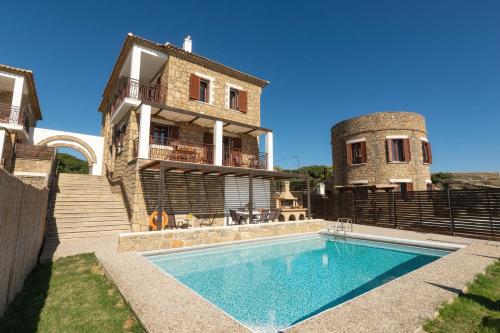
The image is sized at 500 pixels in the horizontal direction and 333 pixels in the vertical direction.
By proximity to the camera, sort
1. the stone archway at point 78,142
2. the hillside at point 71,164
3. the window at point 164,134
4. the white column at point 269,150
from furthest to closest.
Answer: the hillside at point 71,164 < the stone archway at point 78,142 < the white column at point 269,150 < the window at point 164,134

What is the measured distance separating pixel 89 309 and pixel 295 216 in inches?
482

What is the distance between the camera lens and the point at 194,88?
14016mm

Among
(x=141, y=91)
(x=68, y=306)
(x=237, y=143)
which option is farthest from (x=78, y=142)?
(x=68, y=306)

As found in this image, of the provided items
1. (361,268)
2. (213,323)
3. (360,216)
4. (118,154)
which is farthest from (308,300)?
(118,154)

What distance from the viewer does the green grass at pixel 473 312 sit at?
308 centimetres

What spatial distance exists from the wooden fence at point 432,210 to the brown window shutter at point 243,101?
8.10 meters

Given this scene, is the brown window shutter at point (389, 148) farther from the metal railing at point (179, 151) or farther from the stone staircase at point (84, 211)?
the stone staircase at point (84, 211)

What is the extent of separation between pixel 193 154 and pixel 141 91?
13.9 ft

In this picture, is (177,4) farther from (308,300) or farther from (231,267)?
(308,300)

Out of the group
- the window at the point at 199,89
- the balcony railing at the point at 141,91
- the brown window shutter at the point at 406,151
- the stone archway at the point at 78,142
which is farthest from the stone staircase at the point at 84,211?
the brown window shutter at the point at 406,151

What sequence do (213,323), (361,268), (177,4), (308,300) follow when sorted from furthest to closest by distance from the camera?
(177,4) → (361,268) → (308,300) → (213,323)

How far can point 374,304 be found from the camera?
3654mm

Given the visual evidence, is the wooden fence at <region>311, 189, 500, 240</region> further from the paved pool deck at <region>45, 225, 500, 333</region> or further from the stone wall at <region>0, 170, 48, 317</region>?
the stone wall at <region>0, 170, 48, 317</region>

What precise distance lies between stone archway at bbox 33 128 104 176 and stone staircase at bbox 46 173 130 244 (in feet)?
15.7
